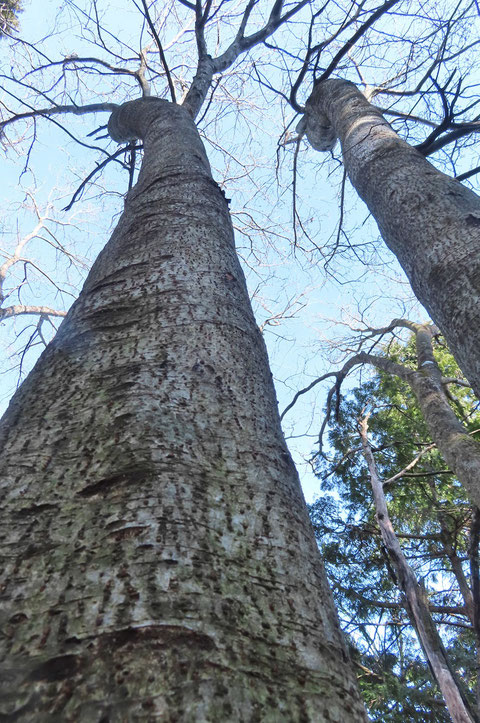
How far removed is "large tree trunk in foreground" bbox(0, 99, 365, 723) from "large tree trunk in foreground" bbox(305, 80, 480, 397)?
33.3 inches

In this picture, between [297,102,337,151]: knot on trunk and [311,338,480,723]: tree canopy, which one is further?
[311,338,480,723]: tree canopy

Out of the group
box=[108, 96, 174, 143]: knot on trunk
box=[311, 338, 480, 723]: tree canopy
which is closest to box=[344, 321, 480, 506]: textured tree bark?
box=[311, 338, 480, 723]: tree canopy

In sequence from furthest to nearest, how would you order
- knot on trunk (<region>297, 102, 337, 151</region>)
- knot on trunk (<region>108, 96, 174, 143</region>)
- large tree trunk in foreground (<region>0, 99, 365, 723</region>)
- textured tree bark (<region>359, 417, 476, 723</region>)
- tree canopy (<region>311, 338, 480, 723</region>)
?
tree canopy (<region>311, 338, 480, 723</region>) < textured tree bark (<region>359, 417, 476, 723</region>) < knot on trunk (<region>297, 102, 337, 151</region>) < knot on trunk (<region>108, 96, 174, 143</region>) < large tree trunk in foreground (<region>0, 99, 365, 723</region>)

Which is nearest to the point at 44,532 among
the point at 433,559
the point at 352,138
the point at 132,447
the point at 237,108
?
the point at 132,447

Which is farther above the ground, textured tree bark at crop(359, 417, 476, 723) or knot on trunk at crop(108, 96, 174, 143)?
knot on trunk at crop(108, 96, 174, 143)

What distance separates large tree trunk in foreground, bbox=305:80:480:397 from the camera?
1587mm

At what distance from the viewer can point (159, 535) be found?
0.58 metres

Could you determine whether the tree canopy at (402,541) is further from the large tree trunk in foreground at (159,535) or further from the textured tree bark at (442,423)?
the large tree trunk in foreground at (159,535)

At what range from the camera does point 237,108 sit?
20.8ft

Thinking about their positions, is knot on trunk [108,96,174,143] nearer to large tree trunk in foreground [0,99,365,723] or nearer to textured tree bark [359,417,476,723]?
large tree trunk in foreground [0,99,365,723]

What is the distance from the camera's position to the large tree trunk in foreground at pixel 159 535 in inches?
17.2

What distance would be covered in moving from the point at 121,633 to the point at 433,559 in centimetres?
873

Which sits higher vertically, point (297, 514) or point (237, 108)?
point (237, 108)

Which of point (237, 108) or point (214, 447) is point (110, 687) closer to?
point (214, 447)
